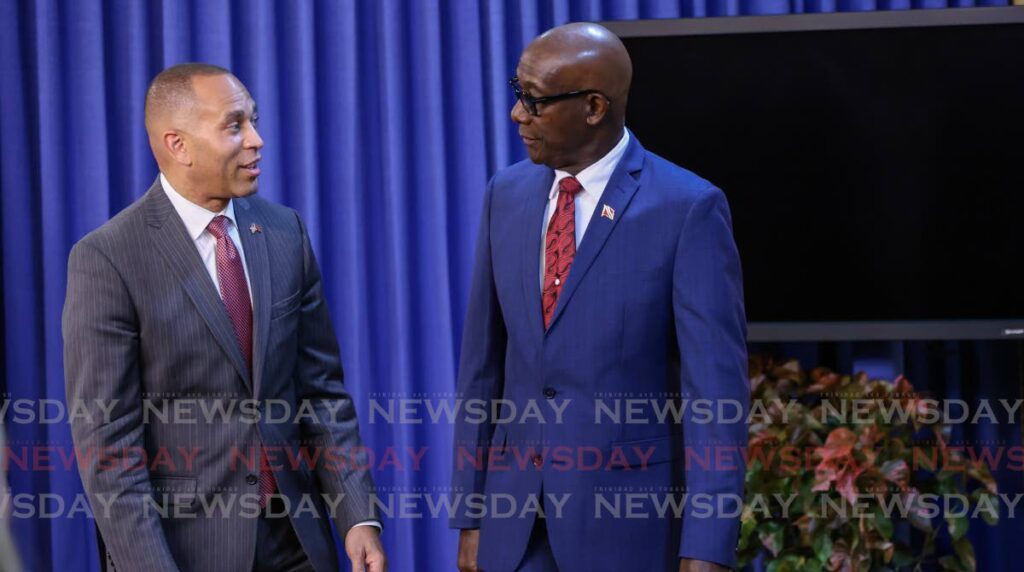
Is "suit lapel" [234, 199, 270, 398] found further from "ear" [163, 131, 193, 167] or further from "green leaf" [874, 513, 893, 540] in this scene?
"green leaf" [874, 513, 893, 540]

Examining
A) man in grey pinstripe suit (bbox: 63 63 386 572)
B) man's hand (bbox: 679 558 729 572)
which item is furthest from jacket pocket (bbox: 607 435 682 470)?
man in grey pinstripe suit (bbox: 63 63 386 572)

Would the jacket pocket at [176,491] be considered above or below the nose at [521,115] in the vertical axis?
below

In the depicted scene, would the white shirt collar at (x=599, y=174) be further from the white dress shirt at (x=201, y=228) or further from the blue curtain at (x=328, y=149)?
the blue curtain at (x=328, y=149)

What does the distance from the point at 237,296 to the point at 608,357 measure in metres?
0.72

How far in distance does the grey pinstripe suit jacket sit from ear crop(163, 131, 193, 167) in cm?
8

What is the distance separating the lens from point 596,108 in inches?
84.0

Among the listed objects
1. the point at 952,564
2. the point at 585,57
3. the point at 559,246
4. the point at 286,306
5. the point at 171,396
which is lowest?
the point at 952,564

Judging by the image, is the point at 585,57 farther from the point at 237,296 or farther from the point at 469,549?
the point at 469,549

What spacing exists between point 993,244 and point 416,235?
1.72m

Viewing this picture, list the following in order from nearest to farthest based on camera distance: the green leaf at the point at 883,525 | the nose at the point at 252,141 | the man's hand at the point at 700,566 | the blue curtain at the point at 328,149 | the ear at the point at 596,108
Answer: the man's hand at the point at 700,566, the ear at the point at 596,108, the nose at the point at 252,141, the green leaf at the point at 883,525, the blue curtain at the point at 328,149

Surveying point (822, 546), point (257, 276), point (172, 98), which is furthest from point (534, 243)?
point (822, 546)

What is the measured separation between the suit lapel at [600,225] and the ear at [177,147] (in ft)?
A: 2.54

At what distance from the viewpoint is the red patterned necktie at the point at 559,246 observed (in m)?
2.15

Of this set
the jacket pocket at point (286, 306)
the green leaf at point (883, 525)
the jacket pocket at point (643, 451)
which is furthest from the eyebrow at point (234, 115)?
the green leaf at point (883, 525)
